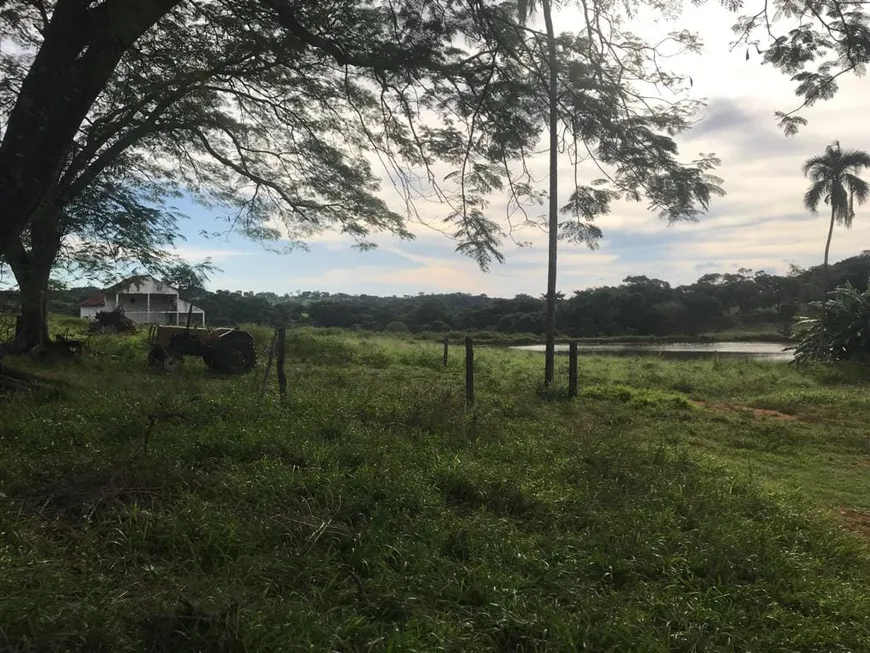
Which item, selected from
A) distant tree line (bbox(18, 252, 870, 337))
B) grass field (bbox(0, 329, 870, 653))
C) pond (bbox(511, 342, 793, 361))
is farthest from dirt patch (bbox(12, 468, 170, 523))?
distant tree line (bbox(18, 252, 870, 337))

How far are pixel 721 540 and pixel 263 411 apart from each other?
5386 mm

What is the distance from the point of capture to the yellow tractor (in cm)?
1404

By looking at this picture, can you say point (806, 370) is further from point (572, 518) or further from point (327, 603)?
point (327, 603)

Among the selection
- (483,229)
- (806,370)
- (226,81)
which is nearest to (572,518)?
(483,229)

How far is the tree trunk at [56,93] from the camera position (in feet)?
11.4

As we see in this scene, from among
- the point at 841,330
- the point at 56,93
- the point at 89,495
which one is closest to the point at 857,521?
the point at 89,495

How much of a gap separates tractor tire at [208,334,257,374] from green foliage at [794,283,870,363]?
21.4m

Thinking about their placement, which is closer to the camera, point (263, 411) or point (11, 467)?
point (11, 467)

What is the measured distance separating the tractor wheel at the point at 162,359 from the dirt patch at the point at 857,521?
A: 41.8 ft

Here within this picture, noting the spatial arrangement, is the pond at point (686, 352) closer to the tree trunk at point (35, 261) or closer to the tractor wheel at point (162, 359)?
the tractor wheel at point (162, 359)

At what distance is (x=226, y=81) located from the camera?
29.6 feet

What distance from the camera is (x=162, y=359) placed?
46.1ft

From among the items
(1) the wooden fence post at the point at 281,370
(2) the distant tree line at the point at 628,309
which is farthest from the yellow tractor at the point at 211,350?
(2) the distant tree line at the point at 628,309

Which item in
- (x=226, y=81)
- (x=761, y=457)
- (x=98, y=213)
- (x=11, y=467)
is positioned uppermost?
(x=226, y=81)
